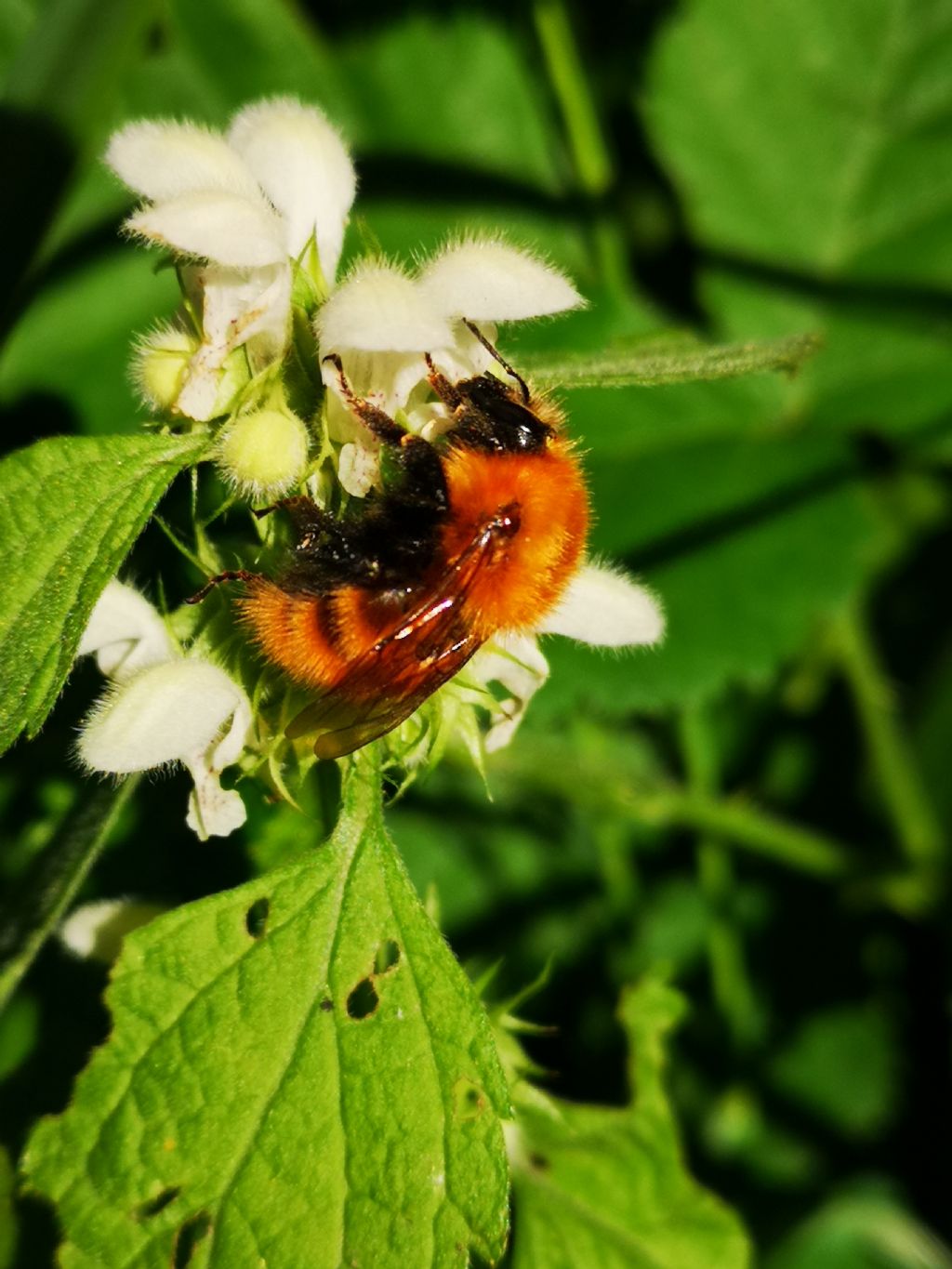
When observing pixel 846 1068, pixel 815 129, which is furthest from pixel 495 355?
pixel 846 1068

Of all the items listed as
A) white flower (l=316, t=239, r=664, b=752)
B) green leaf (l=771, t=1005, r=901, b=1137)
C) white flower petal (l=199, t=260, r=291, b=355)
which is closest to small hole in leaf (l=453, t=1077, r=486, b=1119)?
white flower (l=316, t=239, r=664, b=752)

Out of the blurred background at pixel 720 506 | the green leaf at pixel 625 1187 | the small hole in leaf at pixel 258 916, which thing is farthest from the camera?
the blurred background at pixel 720 506

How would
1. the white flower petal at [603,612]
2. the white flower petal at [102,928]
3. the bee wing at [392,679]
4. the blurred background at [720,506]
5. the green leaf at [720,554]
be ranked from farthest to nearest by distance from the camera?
the blurred background at [720,506], the green leaf at [720,554], the white flower petal at [102,928], the white flower petal at [603,612], the bee wing at [392,679]

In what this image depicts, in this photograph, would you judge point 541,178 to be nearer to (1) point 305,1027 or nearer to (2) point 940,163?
(2) point 940,163

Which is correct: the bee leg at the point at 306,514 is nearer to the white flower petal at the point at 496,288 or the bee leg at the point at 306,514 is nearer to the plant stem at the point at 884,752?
the white flower petal at the point at 496,288

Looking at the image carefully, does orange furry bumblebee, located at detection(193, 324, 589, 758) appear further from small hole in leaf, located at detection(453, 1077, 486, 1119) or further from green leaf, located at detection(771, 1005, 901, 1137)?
green leaf, located at detection(771, 1005, 901, 1137)

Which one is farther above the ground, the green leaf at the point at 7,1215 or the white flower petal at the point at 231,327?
the white flower petal at the point at 231,327

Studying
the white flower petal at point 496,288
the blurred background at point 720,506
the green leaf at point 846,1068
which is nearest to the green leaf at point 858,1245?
the blurred background at point 720,506

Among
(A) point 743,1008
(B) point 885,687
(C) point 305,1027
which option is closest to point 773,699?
(B) point 885,687
